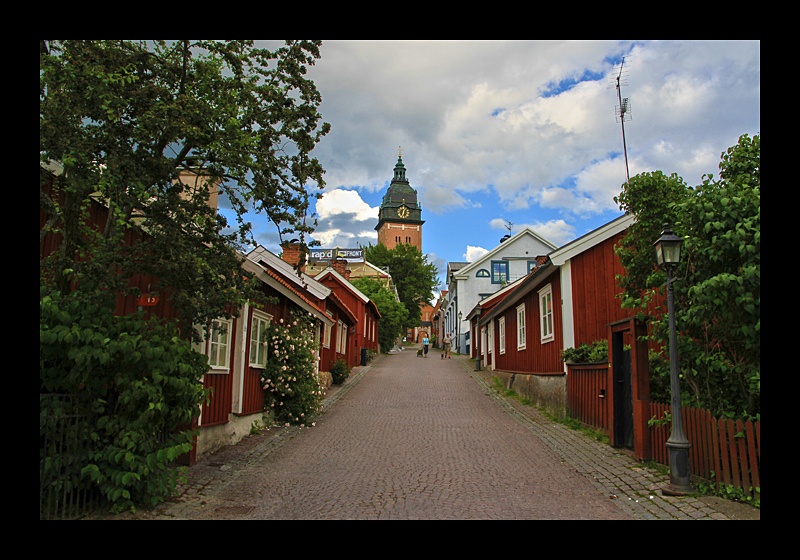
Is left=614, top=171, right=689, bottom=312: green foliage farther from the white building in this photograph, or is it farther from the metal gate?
the white building

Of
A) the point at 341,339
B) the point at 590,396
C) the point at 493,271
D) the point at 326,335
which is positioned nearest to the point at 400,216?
the point at 493,271

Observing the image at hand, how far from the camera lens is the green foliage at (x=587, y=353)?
11156 millimetres

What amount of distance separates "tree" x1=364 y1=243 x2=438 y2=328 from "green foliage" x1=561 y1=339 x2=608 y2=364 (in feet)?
152

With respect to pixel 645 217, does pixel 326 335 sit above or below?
below

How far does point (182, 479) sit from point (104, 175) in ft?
10.8

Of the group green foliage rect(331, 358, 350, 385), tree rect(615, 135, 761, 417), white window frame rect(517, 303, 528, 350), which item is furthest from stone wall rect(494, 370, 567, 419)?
green foliage rect(331, 358, 350, 385)

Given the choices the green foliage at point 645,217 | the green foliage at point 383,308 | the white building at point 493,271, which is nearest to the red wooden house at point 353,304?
the green foliage at point 383,308

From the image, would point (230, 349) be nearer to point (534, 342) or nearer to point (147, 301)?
point (147, 301)

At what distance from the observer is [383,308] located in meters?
39.3

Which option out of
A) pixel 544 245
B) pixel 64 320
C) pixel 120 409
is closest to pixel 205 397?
pixel 120 409

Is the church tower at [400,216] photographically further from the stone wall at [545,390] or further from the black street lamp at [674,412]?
the black street lamp at [674,412]

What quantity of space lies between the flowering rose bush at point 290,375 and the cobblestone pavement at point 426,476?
608 millimetres

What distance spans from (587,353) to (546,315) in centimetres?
312
